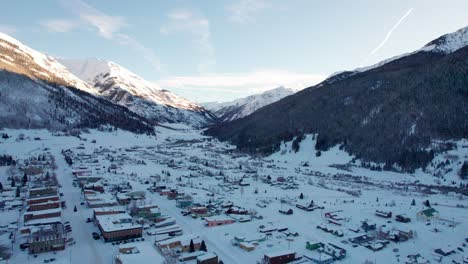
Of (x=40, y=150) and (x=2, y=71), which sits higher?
(x=2, y=71)

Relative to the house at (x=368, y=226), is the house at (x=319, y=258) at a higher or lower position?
lower

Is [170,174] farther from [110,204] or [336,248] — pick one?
[336,248]

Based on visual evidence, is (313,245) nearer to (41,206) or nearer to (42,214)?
(42,214)

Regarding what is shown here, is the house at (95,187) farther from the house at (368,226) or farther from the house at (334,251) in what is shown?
the house at (368,226)

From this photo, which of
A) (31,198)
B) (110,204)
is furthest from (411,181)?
(31,198)

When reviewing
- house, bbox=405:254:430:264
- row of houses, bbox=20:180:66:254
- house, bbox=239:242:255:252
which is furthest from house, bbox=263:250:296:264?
row of houses, bbox=20:180:66:254

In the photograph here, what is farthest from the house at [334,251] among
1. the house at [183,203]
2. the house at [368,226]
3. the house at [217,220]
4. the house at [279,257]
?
the house at [183,203]
